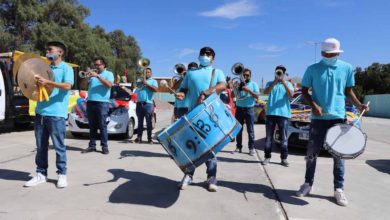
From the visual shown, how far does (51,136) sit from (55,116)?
29 cm

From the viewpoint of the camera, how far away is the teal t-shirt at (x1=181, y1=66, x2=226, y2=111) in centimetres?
534

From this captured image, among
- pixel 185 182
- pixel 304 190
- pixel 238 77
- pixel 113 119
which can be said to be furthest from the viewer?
pixel 113 119

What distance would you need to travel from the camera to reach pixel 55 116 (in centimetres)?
535

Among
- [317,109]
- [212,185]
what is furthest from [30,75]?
[317,109]

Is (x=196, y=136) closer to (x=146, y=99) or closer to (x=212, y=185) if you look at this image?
(x=212, y=185)

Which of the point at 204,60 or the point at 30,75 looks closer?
the point at 30,75

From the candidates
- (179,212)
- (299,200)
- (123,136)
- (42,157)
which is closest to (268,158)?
(299,200)

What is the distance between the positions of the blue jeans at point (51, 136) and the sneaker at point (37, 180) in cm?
7

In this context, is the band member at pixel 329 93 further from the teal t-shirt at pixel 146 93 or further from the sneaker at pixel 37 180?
the teal t-shirt at pixel 146 93

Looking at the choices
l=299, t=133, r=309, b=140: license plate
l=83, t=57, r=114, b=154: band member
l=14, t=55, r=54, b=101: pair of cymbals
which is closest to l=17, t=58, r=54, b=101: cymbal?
l=14, t=55, r=54, b=101: pair of cymbals

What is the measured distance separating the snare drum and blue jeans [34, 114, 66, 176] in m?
3.42

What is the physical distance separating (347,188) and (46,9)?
33591 millimetres

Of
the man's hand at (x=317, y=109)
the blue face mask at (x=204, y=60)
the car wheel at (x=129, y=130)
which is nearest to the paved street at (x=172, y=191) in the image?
the man's hand at (x=317, y=109)

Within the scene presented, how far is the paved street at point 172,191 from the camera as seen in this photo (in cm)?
448
